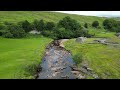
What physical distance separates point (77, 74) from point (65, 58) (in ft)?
34.9

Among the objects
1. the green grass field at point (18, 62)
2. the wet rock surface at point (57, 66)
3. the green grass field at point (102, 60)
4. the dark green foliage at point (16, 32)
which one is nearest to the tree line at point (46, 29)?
the dark green foliage at point (16, 32)

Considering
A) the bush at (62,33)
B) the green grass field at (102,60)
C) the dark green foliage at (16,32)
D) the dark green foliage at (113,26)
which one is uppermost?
the green grass field at (102,60)

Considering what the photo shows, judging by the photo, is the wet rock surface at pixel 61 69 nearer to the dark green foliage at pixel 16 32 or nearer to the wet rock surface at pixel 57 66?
the wet rock surface at pixel 57 66

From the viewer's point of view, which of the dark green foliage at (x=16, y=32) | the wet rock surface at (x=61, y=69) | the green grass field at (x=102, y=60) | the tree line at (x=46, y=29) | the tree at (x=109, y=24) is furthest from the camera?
the tree at (x=109, y=24)

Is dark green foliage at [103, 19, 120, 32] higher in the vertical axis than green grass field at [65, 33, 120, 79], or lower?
lower

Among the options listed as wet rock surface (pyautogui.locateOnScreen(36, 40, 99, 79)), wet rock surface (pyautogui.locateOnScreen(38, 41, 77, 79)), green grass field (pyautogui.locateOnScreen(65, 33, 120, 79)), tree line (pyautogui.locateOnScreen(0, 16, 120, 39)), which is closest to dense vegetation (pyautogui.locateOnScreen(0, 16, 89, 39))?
tree line (pyautogui.locateOnScreen(0, 16, 120, 39))

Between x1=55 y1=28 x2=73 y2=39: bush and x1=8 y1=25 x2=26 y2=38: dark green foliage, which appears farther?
x1=55 y1=28 x2=73 y2=39: bush

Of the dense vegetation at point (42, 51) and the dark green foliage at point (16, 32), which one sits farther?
the dark green foliage at point (16, 32)

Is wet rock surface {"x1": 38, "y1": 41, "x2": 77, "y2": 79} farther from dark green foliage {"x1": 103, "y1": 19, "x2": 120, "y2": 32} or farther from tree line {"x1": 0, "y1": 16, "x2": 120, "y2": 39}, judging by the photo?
dark green foliage {"x1": 103, "y1": 19, "x2": 120, "y2": 32}

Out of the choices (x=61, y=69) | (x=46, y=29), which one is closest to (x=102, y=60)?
(x=61, y=69)

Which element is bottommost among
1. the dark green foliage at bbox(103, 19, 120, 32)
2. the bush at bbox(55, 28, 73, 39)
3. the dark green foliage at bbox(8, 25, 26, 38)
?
the dark green foliage at bbox(103, 19, 120, 32)

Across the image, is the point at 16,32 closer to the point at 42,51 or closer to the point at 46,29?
→ the point at 46,29

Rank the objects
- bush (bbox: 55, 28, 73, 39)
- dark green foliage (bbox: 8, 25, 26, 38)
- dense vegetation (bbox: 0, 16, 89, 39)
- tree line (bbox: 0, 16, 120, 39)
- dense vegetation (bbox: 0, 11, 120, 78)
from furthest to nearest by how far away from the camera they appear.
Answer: bush (bbox: 55, 28, 73, 39), dense vegetation (bbox: 0, 16, 89, 39), tree line (bbox: 0, 16, 120, 39), dark green foliage (bbox: 8, 25, 26, 38), dense vegetation (bbox: 0, 11, 120, 78)

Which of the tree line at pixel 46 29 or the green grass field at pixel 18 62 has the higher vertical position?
the green grass field at pixel 18 62
